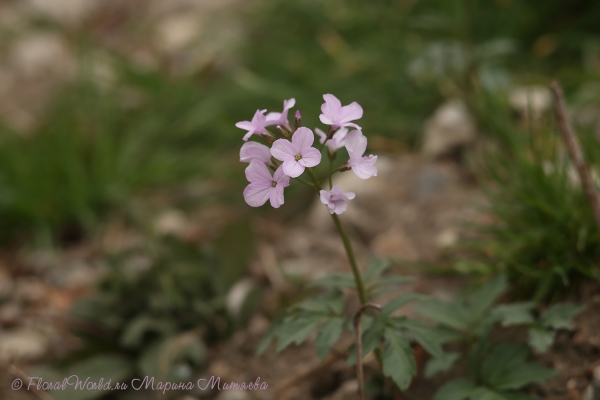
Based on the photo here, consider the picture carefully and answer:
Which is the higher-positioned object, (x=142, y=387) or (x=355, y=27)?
(x=355, y=27)

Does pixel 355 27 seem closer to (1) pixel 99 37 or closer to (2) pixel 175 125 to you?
(2) pixel 175 125

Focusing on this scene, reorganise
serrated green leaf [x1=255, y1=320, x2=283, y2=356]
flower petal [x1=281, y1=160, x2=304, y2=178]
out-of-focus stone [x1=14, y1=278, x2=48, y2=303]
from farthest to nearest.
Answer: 1. out-of-focus stone [x1=14, y1=278, x2=48, y2=303]
2. serrated green leaf [x1=255, y1=320, x2=283, y2=356]
3. flower petal [x1=281, y1=160, x2=304, y2=178]

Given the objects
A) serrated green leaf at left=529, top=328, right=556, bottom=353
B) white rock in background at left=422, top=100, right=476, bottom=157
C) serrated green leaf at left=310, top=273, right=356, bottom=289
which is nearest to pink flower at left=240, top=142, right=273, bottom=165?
serrated green leaf at left=310, top=273, right=356, bottom=289

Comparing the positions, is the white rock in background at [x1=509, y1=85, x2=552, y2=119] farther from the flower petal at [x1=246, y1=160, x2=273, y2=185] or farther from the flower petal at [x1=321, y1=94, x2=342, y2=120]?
the flower petal at [x1=246, y1=160, x2=273, y2=185]

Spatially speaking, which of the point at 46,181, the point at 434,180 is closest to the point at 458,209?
the point at 434,180

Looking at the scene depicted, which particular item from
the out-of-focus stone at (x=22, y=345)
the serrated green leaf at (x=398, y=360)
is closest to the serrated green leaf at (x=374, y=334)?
the serrated green leaf at (x=398, y=360)
